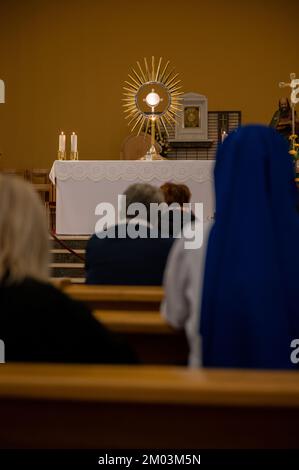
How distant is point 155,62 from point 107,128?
1.59 meters

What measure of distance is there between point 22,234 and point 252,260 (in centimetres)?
74

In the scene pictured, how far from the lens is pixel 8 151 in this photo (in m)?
11.2

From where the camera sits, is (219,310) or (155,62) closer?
(219,310)

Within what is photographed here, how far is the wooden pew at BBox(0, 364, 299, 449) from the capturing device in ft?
3.88

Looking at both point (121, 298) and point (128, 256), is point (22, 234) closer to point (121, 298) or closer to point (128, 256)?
point (121, 298)

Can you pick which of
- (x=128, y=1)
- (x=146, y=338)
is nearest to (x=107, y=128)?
(x=128, y=1)

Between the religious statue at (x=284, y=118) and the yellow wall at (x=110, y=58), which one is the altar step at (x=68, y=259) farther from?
the yellow wall at (x=110, y=58)

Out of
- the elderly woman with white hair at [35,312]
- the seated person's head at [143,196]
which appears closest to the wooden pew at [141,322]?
the elderly woman with white hair at [35,312]

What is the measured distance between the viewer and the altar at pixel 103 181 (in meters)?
7.16

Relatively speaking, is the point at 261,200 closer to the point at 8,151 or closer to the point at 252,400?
Answer: the point at 252,400

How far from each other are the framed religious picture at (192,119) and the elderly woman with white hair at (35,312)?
8979 millimetres

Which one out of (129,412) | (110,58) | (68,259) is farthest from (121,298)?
(110,58)

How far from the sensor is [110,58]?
11242mm
